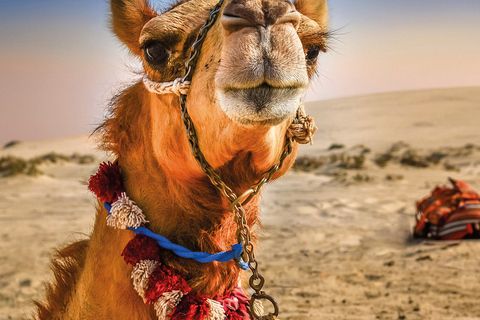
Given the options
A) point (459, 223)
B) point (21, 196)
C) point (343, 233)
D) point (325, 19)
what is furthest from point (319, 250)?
point (21, 196)

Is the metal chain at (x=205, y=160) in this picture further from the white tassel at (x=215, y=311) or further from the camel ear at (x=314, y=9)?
the camel ear at (x=314, y=9)

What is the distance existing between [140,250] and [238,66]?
976 mm

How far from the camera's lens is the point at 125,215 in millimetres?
2051

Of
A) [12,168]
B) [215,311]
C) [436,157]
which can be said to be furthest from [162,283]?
[436,157]

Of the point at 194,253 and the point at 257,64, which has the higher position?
the point at 257,64

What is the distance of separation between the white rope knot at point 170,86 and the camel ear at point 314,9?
0.91m

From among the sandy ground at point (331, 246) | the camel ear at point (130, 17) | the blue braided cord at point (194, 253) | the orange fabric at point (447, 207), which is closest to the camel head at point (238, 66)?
the camel ear at point (130, 17)

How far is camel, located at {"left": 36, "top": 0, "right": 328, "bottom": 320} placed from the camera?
1.47 m

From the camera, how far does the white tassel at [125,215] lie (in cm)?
204

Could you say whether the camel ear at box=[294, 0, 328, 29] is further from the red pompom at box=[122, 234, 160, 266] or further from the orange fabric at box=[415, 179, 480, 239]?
the orange fabric at box=[415, 179, 480, 239]

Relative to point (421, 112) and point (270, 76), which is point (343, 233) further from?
point (421, 112)

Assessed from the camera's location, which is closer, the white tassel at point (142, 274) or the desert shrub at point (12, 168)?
the white tassel at point (142, 274)

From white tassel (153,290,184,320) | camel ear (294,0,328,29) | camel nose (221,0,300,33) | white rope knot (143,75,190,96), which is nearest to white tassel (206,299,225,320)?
white tassel (153,290,184,320)

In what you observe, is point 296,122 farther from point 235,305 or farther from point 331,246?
point 331,246
